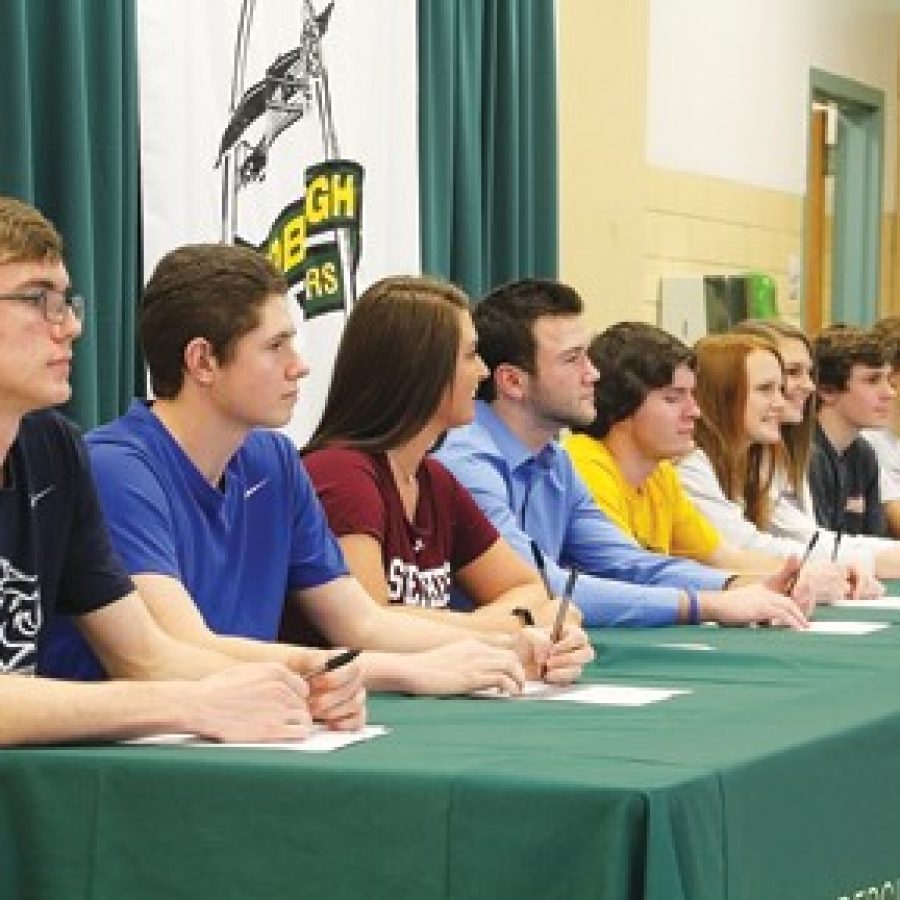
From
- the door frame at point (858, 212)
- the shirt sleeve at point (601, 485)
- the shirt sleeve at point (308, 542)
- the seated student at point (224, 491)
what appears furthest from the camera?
the door frame at point (858, 212)

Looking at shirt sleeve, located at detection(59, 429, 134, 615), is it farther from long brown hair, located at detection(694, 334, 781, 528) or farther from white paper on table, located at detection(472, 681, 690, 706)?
long brown hair, located at detection(694, 334, 781, 528)

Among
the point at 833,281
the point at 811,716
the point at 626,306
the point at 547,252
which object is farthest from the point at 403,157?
the point at 833,281

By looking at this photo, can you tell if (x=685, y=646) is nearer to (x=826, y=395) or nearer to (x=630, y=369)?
(x=630, y=369)

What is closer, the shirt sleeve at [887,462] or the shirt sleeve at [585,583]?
the shirt sleeve at [585,583]

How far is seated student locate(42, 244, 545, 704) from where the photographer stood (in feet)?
8.73

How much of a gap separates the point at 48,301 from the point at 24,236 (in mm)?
74

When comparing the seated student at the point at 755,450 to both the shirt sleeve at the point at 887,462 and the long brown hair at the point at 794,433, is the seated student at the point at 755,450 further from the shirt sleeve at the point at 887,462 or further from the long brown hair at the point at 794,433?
the shirt sleeve at the point at 887,462

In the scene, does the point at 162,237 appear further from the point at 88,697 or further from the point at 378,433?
the point at 88,697

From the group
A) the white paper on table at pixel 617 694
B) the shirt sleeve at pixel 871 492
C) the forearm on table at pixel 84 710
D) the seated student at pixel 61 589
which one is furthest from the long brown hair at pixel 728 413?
the forearm on table at pixel 84 710

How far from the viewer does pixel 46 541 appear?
243cm

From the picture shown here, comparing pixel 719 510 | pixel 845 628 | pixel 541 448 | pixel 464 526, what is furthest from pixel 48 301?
pixel 719 510

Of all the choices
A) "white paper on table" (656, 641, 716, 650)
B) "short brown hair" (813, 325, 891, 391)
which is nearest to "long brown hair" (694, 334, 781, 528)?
"short brown hair" (813, 325, 891, 391)

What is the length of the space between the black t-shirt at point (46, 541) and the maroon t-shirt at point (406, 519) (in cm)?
71

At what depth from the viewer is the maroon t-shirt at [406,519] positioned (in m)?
3.21
